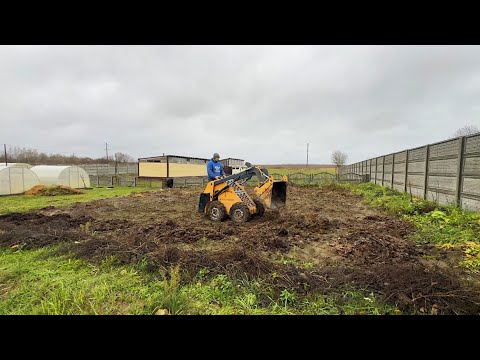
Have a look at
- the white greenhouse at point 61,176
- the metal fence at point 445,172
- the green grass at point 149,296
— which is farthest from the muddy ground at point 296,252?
the white greenhouse at point 61,176

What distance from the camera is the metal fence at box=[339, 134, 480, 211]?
5.93m

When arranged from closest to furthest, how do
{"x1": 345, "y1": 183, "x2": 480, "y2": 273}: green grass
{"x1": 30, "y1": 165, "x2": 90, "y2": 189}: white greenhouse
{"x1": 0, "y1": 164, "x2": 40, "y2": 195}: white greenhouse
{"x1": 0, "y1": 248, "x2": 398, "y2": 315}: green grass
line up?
{"x1": 0, "y1": 248, "x2": 398, "y2": 315}: green grass, {"x1": 345, "y1": 183, "x2": 480, "y2": 273}: green grass, {"x1": 0, "y1": 164, "x2": 40, "y2": 195}: white greenhouse, {"x1": 30, "y1": 165, "x2": 90, "y2": 189}: white greenhouse

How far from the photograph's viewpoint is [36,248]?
16.3 feet

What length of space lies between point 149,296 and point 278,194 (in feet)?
19.0

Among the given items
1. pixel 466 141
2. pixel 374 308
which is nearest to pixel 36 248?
pixel 374 308

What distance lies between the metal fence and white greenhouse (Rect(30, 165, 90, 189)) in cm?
2558

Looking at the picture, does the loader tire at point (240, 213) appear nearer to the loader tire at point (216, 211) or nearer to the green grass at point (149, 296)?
the loader tire at point (216, 211)

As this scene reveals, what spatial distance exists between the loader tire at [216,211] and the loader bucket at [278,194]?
1676 mm

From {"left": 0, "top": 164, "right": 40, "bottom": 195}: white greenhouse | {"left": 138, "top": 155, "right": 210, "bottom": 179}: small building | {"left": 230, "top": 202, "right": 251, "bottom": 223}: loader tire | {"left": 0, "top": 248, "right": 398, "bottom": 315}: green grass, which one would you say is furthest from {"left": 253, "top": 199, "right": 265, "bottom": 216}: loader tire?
{"left": 138, "top": 155, "right": 210, "bottom": 179}: small building

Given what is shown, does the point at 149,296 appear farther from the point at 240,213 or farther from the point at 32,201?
the point at 32,201

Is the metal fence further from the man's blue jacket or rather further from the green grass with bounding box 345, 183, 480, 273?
the man's blue jacket

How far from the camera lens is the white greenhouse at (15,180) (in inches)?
663
